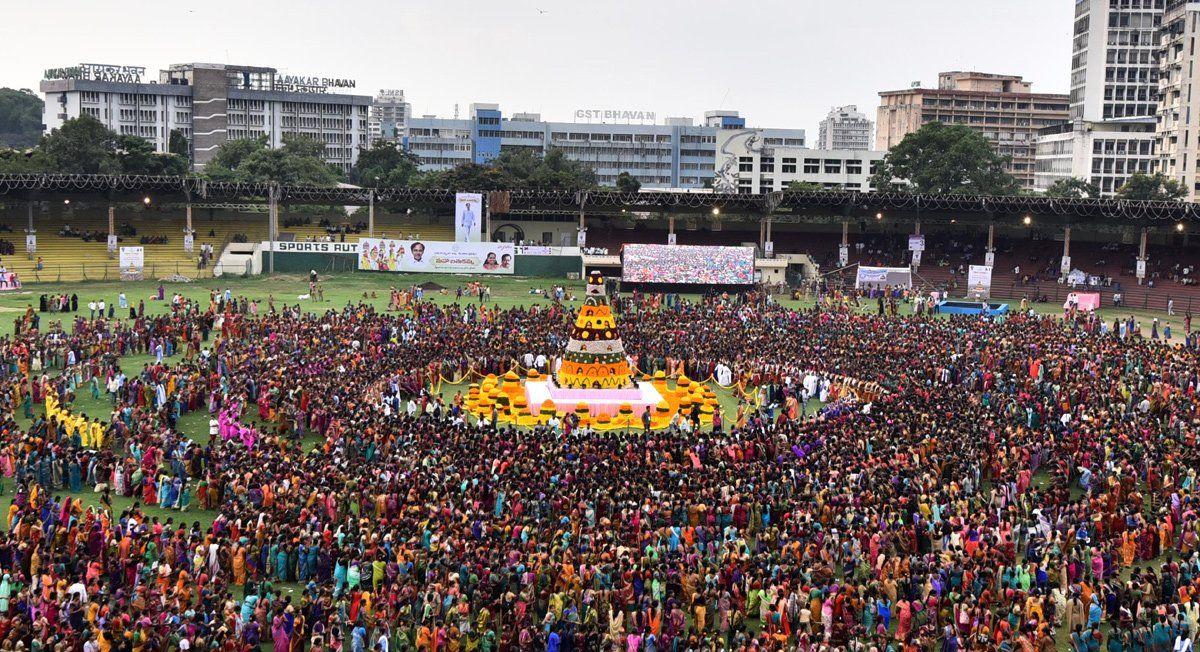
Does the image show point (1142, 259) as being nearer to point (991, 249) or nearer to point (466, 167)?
point (991, 249)

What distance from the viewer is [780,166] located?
119 meters

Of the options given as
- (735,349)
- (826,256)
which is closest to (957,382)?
(735,349)

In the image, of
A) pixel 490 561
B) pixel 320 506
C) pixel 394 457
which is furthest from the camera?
pixel 394 457

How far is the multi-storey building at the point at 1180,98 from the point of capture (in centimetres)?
8381

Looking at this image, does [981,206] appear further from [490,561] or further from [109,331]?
[490,561]

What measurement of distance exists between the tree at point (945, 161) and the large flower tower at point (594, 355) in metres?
61.6

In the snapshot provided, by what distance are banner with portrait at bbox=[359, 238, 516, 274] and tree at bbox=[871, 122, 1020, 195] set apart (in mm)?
40443

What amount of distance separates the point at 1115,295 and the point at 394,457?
43.2 metres

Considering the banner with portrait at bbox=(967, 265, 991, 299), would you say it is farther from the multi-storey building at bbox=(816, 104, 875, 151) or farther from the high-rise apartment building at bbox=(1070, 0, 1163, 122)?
the multi-storey building at bbox=(816, 104, 875, 151)

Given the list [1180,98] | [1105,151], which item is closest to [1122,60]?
[1105,151]

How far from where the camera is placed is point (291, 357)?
31.4m

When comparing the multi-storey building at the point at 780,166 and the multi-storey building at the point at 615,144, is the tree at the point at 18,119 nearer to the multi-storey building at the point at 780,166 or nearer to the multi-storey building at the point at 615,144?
the multi-storey building at the point at 615,144

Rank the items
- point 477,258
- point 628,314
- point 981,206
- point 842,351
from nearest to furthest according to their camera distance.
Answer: point 842,351
point 628,314
point 477,258
point 981,206

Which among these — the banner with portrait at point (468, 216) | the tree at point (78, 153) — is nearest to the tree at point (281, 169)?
the tree at point (78, 153)
